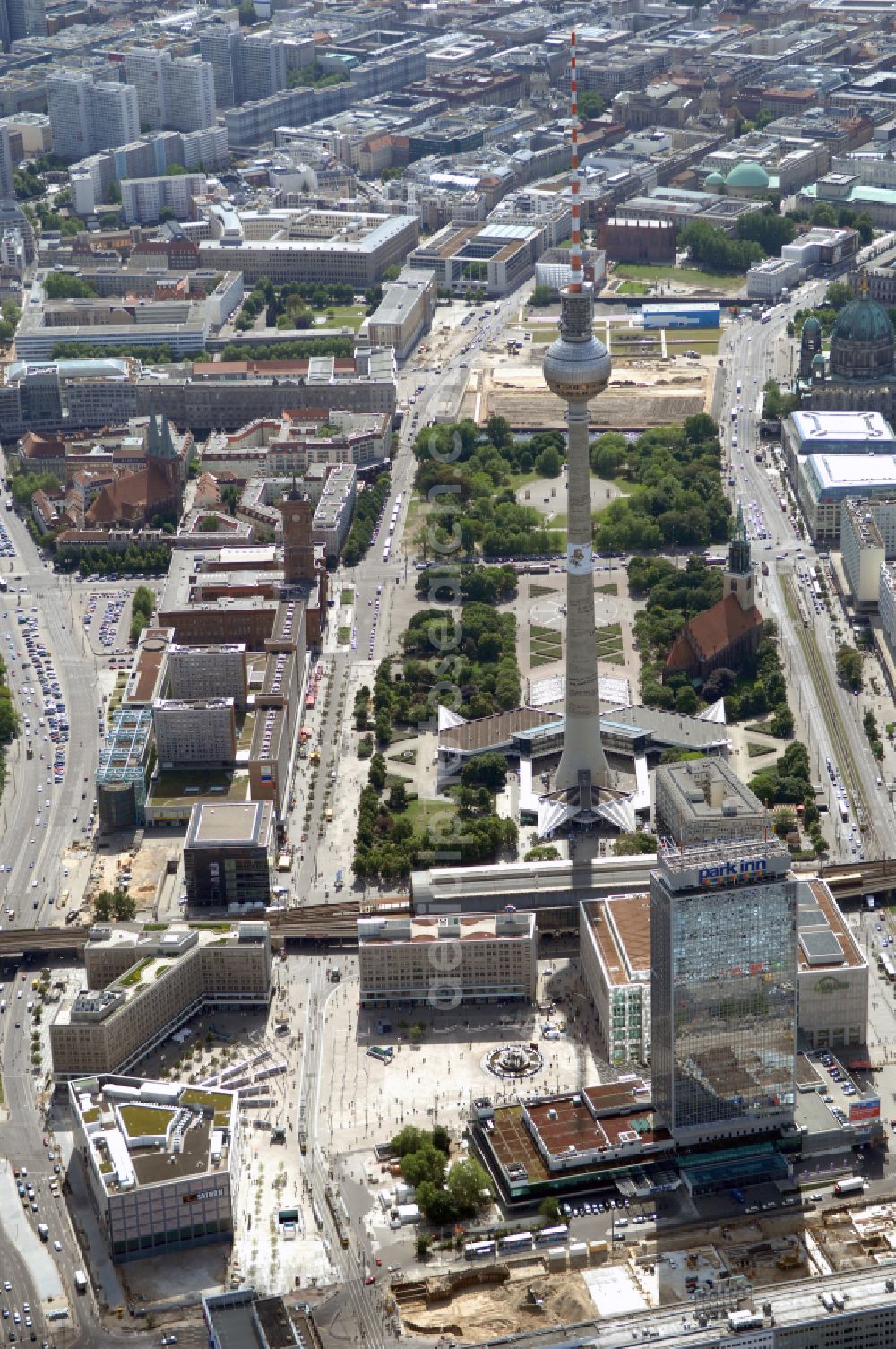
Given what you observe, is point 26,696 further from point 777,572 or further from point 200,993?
point 777,572

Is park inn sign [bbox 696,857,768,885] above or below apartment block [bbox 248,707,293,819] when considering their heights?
above

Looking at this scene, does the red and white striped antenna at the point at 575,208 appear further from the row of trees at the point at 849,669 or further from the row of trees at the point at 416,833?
the row of trees at the point at 849,669

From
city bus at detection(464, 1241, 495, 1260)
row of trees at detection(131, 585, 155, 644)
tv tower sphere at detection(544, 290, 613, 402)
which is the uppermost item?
tv tower sphere at detection(544, 290, 613, 402)

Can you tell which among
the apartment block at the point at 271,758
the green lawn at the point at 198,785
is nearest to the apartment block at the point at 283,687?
the apartment block at the point at 271,758

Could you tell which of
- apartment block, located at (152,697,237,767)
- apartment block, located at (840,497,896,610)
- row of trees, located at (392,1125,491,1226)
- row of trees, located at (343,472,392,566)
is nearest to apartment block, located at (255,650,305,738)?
apartment block, located at (152,697,237,767)

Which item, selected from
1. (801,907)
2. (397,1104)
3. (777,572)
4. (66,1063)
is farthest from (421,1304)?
(777,572)

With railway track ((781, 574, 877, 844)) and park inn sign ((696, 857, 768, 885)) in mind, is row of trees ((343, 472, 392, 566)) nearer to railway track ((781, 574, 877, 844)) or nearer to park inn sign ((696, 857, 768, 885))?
railway track ((781, 574, 877, 844))
